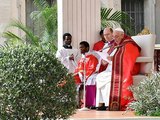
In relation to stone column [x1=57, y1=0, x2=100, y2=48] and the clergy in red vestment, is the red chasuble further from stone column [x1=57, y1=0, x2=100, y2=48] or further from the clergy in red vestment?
stone column [x1=57, y1=0, x2=100, y2=48]

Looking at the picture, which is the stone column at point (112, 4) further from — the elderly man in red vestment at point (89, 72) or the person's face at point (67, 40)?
the elderly man in red vestment at point (89, 72)

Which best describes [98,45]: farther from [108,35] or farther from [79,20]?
[79,20]

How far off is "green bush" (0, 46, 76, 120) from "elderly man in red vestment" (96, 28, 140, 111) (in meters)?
3.31

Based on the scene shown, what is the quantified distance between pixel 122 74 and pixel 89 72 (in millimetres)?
679

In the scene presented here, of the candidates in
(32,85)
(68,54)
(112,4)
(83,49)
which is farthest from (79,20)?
(112,4)

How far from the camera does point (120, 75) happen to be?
908 cm

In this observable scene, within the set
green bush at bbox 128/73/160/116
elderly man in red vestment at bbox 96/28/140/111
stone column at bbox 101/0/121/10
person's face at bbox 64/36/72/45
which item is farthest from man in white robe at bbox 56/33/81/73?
stone column at bbox 101/0/121/10

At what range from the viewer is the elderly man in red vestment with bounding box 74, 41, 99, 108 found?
30.9 ft

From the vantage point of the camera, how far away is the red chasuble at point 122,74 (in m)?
9.00

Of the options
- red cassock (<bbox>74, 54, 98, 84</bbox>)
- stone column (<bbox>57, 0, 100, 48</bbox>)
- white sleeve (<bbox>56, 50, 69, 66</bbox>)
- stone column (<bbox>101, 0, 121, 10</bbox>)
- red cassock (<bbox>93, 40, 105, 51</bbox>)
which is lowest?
red cassock (<bbox>74, 54, 98, 84</bbox>)

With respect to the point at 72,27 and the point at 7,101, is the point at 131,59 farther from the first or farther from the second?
the point at 7,101

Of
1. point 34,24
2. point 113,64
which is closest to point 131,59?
point 113,64

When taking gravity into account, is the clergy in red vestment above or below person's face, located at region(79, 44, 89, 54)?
above

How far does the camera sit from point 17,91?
217 inches
